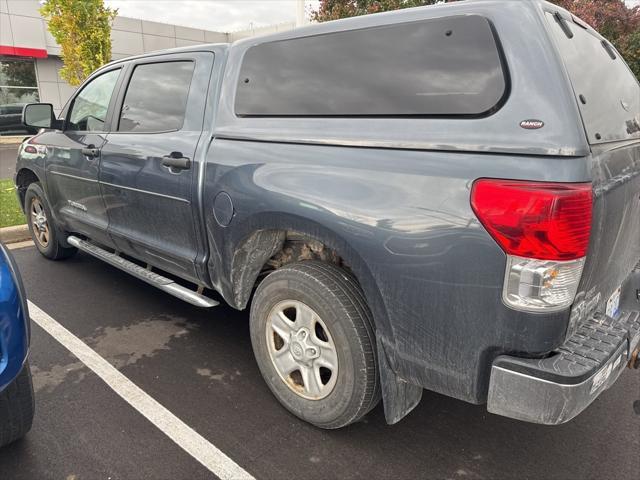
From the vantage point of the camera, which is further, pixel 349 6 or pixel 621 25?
pixel 621 25

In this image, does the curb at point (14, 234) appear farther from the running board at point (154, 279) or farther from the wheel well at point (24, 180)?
the running board at point (154, 279)

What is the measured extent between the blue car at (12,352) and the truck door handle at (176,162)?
104 cm

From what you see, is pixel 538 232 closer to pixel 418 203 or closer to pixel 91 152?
pixel 418 203

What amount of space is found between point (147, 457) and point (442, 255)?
1667 millimetres

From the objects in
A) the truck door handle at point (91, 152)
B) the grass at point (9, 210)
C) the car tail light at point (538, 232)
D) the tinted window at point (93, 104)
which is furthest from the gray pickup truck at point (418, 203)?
the grass at point (9, 210)

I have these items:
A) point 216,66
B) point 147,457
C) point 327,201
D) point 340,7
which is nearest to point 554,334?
point 327,201

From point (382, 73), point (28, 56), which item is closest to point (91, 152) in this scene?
point (382, 73)

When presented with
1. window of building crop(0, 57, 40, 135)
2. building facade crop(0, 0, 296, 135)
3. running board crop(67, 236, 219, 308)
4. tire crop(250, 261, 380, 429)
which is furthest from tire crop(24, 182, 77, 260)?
window of building crop(0, 57, 40, 135)

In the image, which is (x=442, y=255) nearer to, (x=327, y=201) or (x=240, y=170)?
(x=327, y=201)

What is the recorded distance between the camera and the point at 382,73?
2045mm

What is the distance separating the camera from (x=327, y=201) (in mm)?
2080

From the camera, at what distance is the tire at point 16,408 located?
2.09 m

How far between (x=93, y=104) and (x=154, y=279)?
1705mm

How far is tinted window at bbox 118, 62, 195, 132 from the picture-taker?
3018 mm
